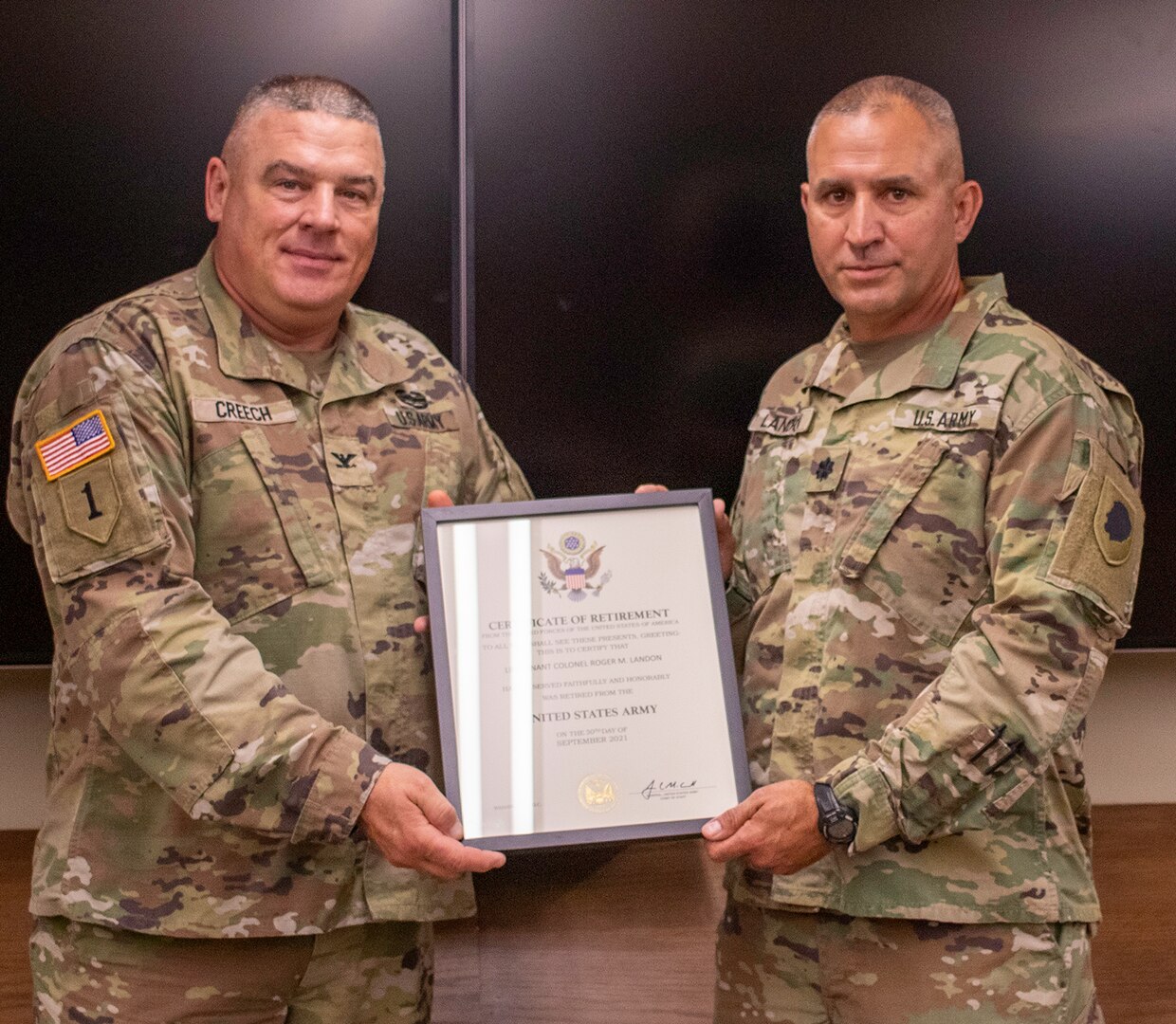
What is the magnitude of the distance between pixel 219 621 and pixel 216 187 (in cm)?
72

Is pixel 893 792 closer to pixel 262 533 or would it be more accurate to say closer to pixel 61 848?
pixel 262 533

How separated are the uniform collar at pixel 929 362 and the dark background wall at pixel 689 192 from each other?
59 cm

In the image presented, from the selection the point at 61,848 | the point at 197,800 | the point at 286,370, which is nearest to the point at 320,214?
the point at 286,370

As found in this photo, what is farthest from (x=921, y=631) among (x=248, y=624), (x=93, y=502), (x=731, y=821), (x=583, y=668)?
(x=93, y=502)

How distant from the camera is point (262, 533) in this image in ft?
6.01

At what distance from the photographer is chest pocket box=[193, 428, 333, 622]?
182cm

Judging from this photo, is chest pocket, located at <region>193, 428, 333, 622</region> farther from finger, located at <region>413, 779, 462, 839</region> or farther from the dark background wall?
the dark background wall

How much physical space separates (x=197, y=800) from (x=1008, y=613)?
1.11 metres

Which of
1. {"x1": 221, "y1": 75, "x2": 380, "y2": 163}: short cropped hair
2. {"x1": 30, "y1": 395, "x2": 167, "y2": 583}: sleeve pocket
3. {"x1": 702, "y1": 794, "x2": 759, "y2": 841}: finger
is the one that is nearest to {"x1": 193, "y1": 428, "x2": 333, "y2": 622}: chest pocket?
{"x1": 30, "y1": 395, "x2": 167, "y2": 583}: sleeve pocket

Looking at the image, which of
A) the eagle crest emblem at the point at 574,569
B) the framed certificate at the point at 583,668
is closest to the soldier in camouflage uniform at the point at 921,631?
the framed certificate at the point at 583,668

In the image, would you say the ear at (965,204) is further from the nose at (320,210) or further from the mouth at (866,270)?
the nose at (320,210)

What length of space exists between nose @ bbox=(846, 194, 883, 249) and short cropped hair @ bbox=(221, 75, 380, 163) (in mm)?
774

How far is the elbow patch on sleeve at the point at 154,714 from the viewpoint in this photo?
5.49 ft

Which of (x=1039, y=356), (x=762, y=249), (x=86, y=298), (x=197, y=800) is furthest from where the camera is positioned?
(x=762, y=249)
